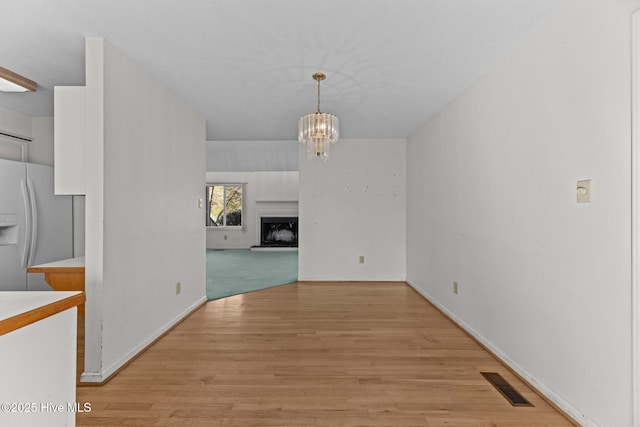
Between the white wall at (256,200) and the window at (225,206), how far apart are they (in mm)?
208

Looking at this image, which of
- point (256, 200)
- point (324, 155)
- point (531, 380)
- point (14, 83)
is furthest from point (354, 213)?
point (256, 200)

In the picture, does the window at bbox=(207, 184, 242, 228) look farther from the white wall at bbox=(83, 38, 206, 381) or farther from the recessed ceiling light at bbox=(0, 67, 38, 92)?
the recessed ceiling light at bbox=(0, 67, 38, 92)

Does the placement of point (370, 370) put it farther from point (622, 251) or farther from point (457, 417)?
point (622, 251)

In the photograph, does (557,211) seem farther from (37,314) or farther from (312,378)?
(37,314)

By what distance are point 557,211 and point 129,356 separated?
2.96 m

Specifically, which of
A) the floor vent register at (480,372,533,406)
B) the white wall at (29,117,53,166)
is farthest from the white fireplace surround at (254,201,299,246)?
the floor vent register at (480,372,533,406)

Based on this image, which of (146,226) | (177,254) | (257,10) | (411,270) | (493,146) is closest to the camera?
(257,10)

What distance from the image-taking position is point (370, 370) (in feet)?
7.18

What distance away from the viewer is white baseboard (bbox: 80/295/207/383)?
205 cm

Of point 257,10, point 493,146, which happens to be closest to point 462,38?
point 493,146

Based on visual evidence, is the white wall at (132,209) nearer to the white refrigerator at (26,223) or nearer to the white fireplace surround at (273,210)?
the white refrigerator at (26,223)

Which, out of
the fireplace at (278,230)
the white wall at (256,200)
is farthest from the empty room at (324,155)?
the fireplace at (278,230)

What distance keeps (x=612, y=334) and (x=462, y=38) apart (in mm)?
1865

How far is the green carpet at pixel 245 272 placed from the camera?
4656 millimetres
